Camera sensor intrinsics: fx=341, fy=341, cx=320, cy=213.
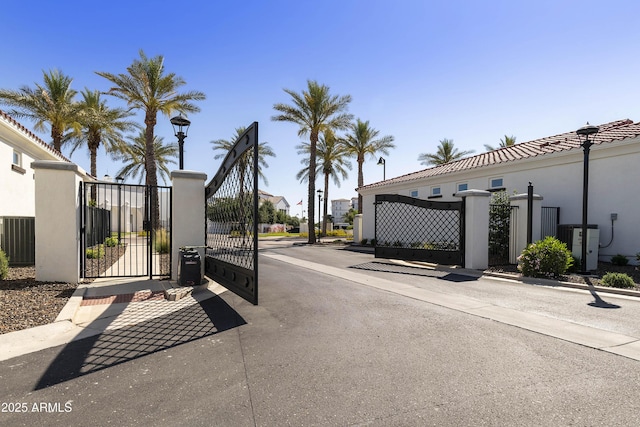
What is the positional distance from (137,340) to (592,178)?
15.3 m

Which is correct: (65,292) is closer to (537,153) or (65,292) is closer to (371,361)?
(371,361)

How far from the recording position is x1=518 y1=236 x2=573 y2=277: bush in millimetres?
9461

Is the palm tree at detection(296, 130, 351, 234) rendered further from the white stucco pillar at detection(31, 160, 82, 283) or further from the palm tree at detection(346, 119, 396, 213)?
the white stucco pillar at detection(31, 160, 82, 283)

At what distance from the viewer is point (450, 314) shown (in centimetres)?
598

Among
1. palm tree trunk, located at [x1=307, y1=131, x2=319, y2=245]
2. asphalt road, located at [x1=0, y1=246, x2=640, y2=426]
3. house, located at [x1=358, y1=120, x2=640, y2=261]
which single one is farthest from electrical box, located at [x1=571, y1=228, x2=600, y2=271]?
palm tree trunk, located at [x1=307, y1=131, x2=319, y2=245]

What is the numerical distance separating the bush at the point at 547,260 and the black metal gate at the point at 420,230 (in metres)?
2.22

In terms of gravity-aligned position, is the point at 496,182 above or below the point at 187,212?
above

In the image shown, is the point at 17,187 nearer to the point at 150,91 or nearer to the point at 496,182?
the point at 150,91

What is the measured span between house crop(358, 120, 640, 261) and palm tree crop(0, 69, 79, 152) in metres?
22.9

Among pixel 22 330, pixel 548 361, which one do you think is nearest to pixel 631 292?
pixel 548 361

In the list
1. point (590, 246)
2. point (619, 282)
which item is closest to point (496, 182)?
point (590, 246)

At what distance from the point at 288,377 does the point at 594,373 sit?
3259 mm

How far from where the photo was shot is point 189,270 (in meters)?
7.98

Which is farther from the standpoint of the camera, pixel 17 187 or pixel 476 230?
pixel 17 187
